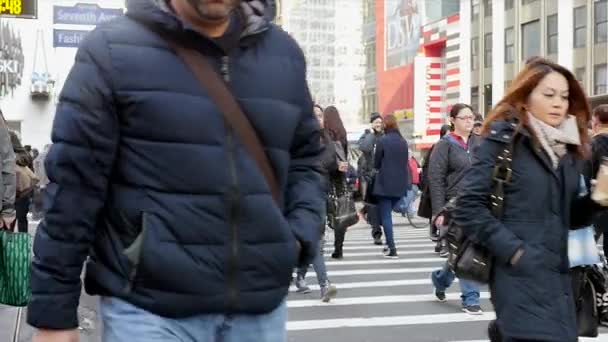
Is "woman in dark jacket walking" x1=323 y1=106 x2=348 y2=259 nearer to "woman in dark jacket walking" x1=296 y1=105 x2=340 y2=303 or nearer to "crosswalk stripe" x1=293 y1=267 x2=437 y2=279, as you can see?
"woman in dark jacket walking" x1=296 y1=105 x2=340 y2=303

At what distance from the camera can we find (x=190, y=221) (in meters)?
2.46

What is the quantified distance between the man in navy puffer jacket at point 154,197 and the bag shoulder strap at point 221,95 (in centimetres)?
2

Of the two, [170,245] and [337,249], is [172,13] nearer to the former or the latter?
[170,245]

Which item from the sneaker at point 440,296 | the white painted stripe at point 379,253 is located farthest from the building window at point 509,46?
the sneaker at point 440,296

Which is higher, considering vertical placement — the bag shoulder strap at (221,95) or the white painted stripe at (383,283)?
the bag shoulder strap at (221,95)

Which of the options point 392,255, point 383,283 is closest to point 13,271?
point 383,283

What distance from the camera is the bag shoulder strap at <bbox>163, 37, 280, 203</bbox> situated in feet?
8.21

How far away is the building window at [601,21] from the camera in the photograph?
4094 centimetres

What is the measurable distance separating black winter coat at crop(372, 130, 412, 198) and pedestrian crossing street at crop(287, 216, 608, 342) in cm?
97

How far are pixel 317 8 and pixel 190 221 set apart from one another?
391 feet

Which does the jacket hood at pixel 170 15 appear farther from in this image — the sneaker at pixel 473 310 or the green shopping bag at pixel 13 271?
the sneaker at pixel 473 310

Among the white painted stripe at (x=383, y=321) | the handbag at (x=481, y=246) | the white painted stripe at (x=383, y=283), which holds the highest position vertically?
the handbag at (x=481, y=246)

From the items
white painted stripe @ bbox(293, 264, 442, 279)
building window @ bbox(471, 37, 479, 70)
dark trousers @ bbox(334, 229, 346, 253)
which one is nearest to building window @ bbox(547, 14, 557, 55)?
building window @ bbox(471, 37, 479, 70)

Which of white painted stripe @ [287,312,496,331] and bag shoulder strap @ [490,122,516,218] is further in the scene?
white painted stripe @ [287,312,496,331]
